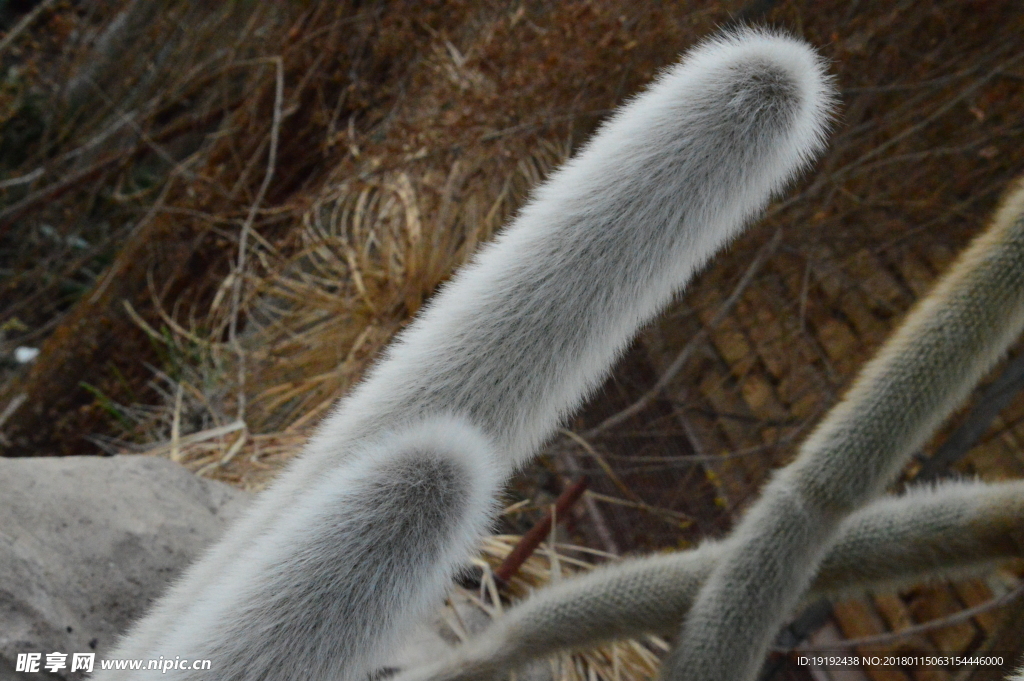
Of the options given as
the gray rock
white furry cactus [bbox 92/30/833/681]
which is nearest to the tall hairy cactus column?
white furry cactus [bbox 92/30/833/681]

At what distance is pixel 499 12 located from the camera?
1.76 metres

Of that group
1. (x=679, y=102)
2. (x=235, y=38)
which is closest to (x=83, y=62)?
(x=235, y=38)

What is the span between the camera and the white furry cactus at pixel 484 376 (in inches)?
20.1

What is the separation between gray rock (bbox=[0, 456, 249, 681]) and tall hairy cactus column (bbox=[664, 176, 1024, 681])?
1.88ft

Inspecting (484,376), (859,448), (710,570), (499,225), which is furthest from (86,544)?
(499,225)

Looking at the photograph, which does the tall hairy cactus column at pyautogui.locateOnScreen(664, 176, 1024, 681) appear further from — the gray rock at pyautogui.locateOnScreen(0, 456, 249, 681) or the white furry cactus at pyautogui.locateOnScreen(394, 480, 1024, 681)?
the gray rock at pyautogui.locateOnScreen(0, 456, 249, 681)

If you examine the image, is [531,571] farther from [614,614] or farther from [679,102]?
[679,102]

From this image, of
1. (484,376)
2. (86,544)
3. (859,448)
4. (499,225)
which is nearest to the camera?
(484,376)

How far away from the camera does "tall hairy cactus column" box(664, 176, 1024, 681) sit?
2.23 feet

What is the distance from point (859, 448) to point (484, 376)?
349 mm

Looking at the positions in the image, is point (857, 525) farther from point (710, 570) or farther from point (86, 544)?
point (86, 544)

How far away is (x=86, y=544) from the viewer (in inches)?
33.5

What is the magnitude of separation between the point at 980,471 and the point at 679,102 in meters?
1.30

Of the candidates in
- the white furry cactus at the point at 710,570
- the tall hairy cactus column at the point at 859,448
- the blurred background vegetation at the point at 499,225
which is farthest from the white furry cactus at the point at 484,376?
the blurred background vegetation at the point at 499,225
